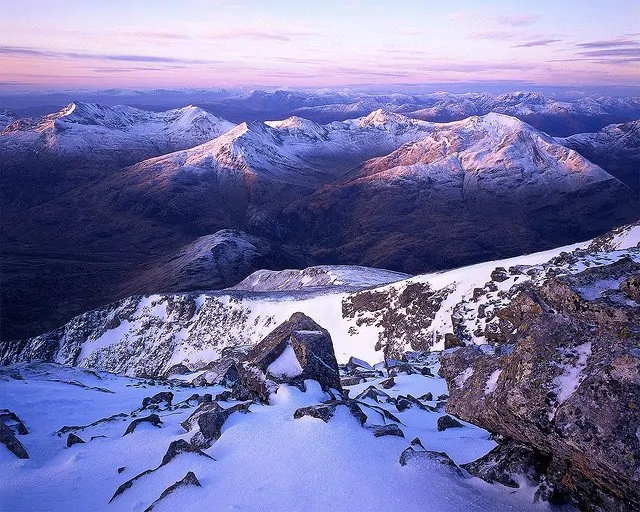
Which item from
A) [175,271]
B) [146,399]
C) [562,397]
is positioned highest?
[562,397]

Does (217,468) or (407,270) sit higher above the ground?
(217,468)

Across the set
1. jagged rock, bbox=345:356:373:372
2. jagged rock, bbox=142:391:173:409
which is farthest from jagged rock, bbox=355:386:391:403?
jagged rock, bbox=345:356:373:372

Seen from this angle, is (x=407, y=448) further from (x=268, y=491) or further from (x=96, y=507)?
(x=96, y=507)

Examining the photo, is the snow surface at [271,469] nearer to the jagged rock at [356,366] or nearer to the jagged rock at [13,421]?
the jagged rock at [13,421]

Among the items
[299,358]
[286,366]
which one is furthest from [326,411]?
[299,358]

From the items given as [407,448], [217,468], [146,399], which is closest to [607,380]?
[407,448]

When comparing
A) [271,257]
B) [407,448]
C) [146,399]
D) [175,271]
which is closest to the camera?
[407,448]

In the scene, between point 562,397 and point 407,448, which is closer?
point 562,397
